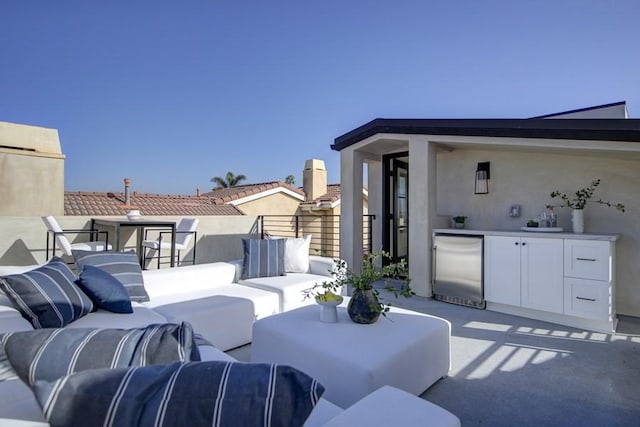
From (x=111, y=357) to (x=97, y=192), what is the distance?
8636mm

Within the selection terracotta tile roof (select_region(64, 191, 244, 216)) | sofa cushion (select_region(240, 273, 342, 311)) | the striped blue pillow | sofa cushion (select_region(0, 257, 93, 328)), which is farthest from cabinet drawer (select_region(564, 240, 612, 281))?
terracotta tile roof (select_region(64, 191, 244, 216))

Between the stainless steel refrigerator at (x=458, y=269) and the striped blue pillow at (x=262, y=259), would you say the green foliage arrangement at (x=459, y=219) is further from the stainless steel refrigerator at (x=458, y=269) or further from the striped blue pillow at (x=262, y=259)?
the striped blue pillow at (x=262, y=259)

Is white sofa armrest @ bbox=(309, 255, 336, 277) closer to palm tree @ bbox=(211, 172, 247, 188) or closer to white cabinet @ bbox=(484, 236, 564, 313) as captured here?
white cabinet @ bbox=(484, 236, 564, 313)

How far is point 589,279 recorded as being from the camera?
136 inches

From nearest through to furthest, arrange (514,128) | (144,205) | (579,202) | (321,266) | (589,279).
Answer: (589,279), (514,128), (579,202), (321,266), (144,205)

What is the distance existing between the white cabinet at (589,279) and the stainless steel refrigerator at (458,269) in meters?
0.89

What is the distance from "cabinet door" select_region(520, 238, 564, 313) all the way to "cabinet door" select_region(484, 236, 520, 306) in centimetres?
7

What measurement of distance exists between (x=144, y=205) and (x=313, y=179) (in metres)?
4.89

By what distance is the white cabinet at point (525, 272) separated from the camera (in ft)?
12.1

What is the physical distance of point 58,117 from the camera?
729cm

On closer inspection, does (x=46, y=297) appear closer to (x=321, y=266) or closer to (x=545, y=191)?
(x=321, y=266)

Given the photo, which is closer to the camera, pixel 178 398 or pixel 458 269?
pixel 178 398

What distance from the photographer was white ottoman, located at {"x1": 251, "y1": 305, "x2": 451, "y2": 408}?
5.89ft

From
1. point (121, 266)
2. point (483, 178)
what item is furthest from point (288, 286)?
point (483, 178)
